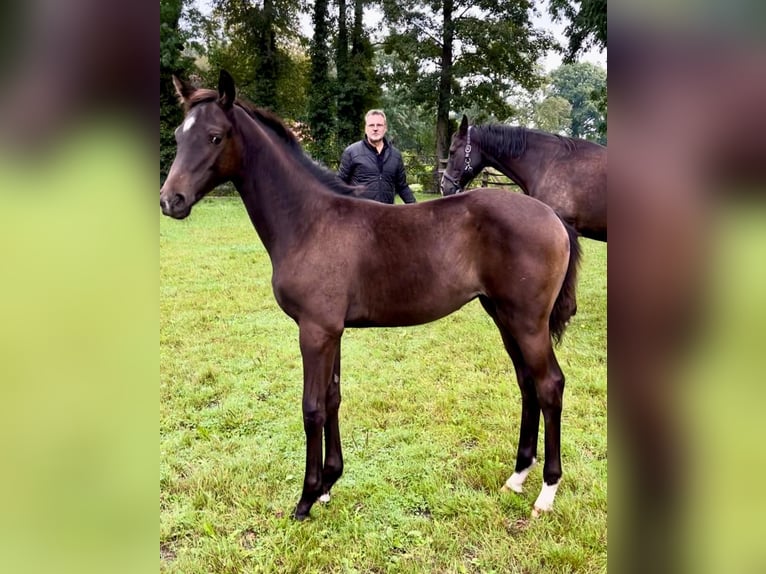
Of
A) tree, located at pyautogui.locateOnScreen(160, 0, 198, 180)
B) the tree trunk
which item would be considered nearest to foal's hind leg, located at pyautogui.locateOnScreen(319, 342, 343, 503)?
tree, located at pyautogui.locateOnScreen(160, 0, 198, 180)

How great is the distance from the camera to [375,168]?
4.91 m

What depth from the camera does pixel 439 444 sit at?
335 cm

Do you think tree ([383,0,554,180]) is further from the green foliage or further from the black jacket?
the black jacket

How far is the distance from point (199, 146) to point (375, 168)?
8.92 feet

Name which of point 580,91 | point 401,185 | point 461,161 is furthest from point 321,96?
point 580,91

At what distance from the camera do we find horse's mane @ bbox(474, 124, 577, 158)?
209 inches

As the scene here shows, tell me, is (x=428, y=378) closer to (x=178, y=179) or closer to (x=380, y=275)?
(x=380, y=275)

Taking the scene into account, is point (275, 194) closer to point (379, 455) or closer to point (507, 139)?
point (379, 455)

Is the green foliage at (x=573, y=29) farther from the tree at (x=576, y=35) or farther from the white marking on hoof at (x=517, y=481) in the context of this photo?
the white marking on hoof at (x=517, y=481)

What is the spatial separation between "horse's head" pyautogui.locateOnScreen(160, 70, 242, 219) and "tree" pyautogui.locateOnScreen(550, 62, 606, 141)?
2336 centimetres

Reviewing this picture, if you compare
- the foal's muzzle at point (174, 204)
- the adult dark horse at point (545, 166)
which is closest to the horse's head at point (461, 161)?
the adult dark horse at point (545, 166)
